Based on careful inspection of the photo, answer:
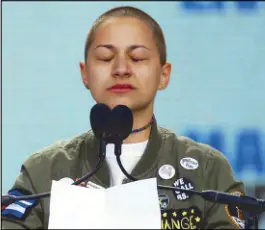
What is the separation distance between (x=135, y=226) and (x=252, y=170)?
0.55m

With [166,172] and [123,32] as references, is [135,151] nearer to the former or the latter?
[166,172]

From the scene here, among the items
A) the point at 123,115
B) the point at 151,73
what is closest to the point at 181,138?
the point at 151,73

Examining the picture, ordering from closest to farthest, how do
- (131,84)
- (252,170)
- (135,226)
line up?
(135,226) → (131,84) → (252,170)

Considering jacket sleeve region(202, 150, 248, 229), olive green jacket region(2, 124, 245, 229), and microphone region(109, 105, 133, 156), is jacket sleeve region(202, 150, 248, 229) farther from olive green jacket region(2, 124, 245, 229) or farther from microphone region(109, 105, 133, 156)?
microphone region(109, 105, 133, 156)

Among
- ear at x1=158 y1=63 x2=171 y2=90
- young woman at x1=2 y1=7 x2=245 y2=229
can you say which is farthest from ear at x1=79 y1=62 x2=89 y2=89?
ear at x1=158 y1=63 x2=171 y2=90


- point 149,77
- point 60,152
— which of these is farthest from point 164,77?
point 60,152

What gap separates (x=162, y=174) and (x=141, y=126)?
0.07 m

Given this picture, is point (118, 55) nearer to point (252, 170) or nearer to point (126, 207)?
point (126, 207)

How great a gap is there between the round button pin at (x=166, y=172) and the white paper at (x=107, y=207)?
0.47ft

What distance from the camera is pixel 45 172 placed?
0.70 meters

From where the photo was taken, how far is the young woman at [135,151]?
64cm

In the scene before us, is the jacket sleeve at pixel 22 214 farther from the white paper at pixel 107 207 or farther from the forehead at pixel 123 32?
the forehead at pixel 123 32

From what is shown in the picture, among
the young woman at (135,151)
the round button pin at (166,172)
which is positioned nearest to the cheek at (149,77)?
the young woman at (135,151)

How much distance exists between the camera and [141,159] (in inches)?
27.6
